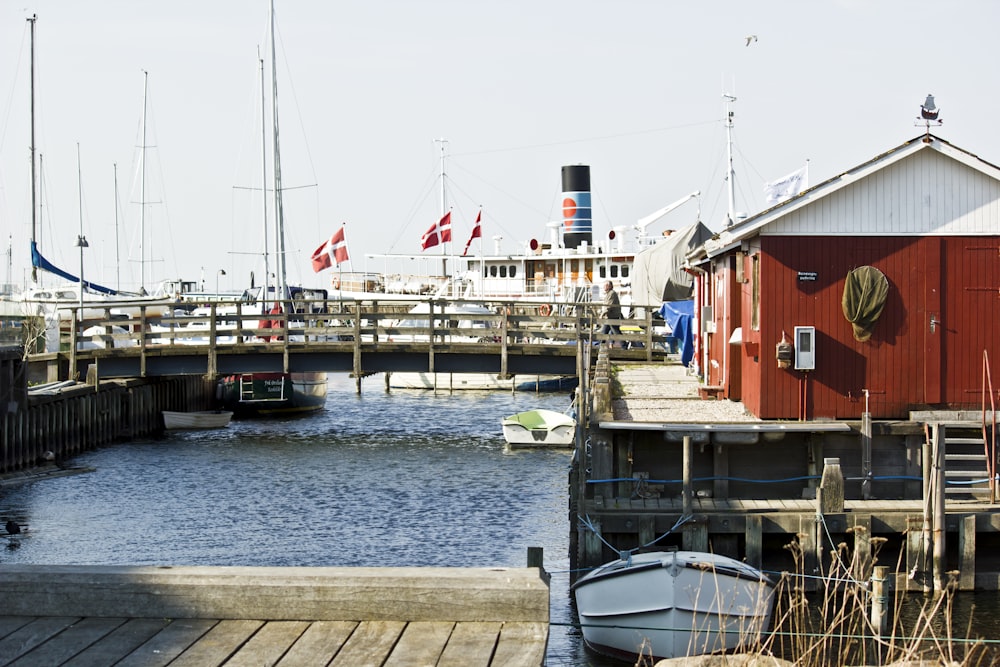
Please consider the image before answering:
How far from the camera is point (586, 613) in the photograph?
12555 mm

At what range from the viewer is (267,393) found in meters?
39.7

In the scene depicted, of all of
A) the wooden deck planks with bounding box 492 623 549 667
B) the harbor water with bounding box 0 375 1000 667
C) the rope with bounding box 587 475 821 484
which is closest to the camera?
the wooden deck planks with bounding box 492 623 549 667

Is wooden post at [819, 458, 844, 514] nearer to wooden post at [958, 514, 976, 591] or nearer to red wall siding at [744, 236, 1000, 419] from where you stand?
wooden post at [958, 514, 976, 591]

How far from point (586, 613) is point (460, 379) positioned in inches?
1533

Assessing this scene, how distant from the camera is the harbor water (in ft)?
60.1

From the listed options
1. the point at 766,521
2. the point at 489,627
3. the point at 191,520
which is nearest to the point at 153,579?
the point at 489,627

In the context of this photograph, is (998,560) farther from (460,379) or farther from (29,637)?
(460,379)

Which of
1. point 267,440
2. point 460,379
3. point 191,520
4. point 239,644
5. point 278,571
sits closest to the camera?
point 239,644

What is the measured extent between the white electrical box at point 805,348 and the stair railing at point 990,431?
2346mm

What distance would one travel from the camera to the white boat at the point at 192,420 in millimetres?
35844

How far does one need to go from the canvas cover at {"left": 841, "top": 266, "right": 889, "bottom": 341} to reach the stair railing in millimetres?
1652

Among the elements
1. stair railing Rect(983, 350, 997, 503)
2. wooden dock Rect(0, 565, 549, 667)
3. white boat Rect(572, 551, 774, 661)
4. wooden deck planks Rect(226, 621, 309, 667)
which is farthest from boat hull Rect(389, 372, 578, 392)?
wooden deck planks Rect(226, 621, 309, 667)

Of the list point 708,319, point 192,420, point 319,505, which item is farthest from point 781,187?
point 192,420

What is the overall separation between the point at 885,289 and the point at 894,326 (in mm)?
568
